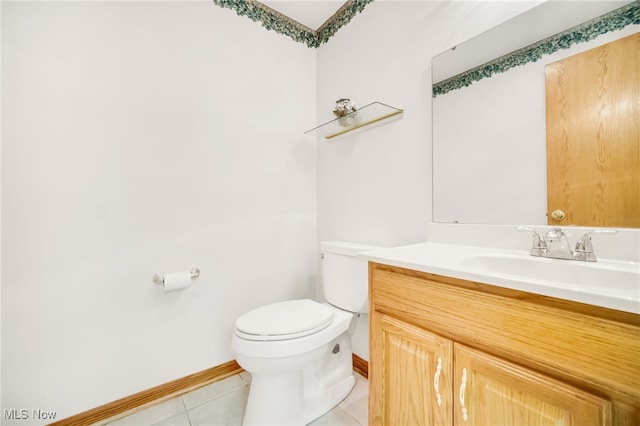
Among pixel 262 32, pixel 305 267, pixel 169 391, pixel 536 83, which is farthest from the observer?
pixel 305 267

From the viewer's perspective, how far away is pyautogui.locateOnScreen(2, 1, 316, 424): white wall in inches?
42.0

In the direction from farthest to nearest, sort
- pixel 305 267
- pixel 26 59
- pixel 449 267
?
pixel 305 267, pixel 26 59, pixel 449 267

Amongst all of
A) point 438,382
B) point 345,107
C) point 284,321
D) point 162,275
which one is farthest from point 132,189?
point 438,382

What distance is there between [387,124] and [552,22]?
69 cm

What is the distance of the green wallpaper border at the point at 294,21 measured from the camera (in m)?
1.56

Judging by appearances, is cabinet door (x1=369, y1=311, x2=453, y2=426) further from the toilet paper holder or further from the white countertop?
the toilet paper holder

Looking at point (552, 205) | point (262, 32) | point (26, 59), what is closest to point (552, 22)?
point (552, 205)

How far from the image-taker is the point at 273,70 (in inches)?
67.3

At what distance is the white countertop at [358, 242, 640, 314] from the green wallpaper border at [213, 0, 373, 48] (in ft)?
4.85

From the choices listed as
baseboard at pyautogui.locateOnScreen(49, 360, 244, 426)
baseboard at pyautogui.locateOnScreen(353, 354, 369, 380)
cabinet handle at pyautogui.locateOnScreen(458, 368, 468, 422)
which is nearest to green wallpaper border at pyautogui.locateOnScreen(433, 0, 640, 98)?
cabinet handle at pyautogui.locateOnScreen(458, 368, 468, 422)

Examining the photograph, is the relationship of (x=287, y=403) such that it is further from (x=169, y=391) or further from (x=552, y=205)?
(x=552, y=205)

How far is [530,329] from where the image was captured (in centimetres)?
57

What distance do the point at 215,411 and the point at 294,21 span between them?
7.70 ft

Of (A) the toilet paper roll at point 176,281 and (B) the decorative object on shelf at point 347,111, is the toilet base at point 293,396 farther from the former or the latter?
(B) the decorative object on shelf at point 347,111
